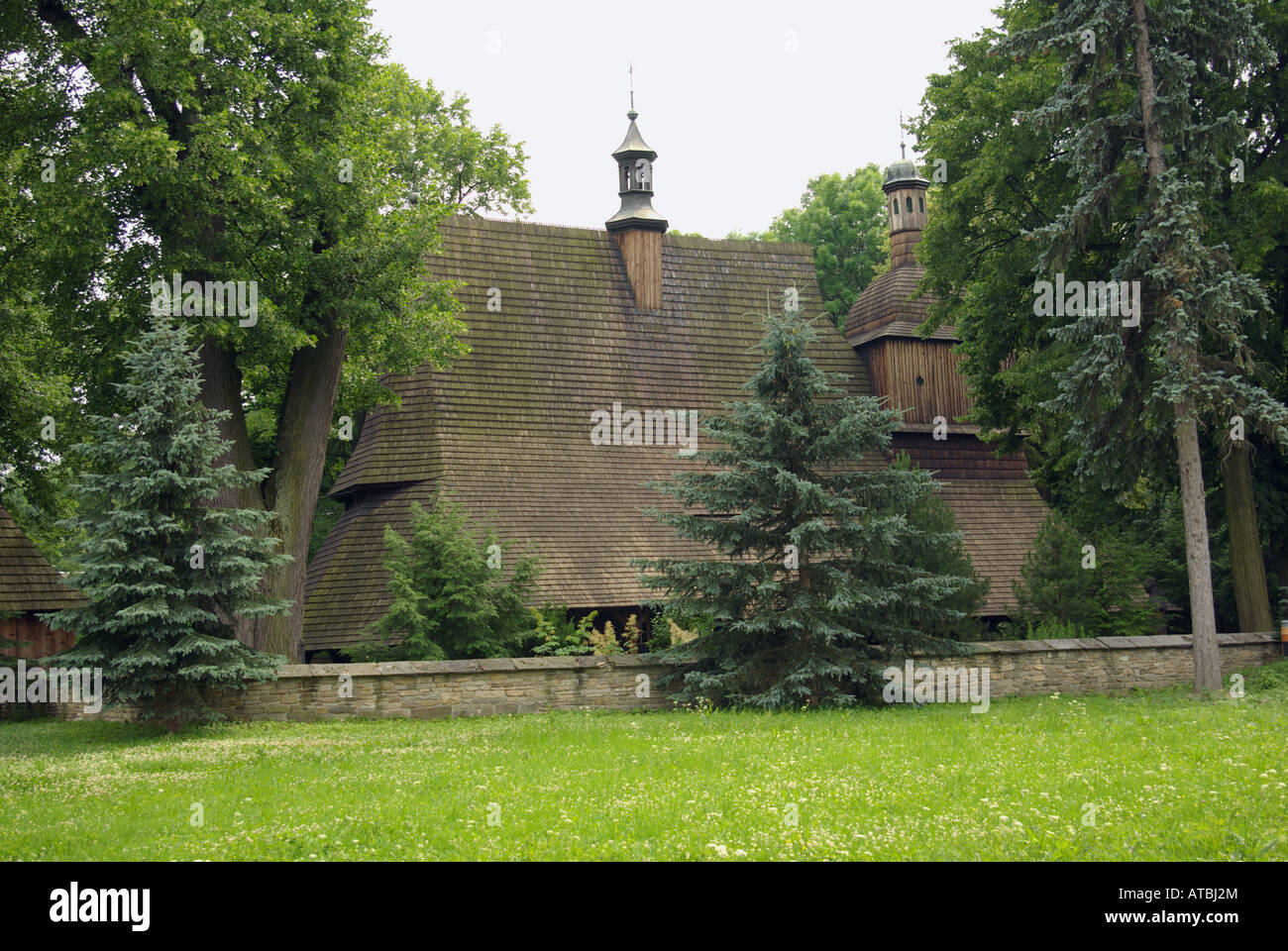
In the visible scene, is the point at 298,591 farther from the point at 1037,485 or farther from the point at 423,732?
the point at 1037,485

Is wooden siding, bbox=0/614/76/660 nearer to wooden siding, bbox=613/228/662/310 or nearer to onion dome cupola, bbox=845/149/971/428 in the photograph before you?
wooden siding, bbox=613/228/662/310

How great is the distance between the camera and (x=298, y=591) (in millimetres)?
18609

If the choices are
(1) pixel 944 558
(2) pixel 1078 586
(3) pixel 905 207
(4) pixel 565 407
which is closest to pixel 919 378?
(3) pixel 905 207

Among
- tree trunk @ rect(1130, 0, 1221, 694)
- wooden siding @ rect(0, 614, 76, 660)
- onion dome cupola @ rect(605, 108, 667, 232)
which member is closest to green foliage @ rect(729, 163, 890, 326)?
onion dome cupola @ rect(605, 108, 667, 232)

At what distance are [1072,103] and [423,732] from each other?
41.3 ft

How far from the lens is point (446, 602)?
18469 mm

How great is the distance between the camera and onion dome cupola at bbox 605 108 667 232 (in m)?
28.3

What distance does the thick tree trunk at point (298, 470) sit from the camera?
18156 mm

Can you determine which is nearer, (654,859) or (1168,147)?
(654,859)

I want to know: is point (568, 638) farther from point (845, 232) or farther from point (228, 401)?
point (845, 232)

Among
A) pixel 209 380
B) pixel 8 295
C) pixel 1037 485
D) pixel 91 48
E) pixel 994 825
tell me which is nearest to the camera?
pixel 994 825

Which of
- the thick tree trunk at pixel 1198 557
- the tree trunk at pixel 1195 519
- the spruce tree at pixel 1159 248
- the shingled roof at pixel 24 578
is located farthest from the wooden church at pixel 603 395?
the thick tree trunk at pixel 1198 557

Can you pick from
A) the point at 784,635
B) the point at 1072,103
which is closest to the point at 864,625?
the point at 784,635

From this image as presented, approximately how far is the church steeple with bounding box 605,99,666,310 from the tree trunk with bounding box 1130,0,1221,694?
1317 centimetres
